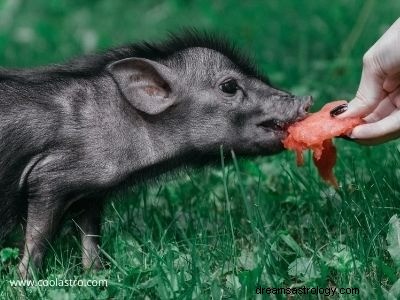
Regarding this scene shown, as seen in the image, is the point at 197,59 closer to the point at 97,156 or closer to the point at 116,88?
the point at 116,88

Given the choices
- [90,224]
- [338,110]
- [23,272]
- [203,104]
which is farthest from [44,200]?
[338,110]

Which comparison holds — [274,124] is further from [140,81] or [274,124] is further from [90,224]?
[90,224]

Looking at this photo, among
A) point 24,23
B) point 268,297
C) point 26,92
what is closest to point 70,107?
point 26,92

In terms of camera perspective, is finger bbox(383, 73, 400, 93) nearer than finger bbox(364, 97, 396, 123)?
Yes

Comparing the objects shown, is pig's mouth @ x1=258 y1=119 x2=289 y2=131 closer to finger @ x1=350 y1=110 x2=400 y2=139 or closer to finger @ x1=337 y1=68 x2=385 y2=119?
finger @ x1=337 y1=68 x2=385 y2=119

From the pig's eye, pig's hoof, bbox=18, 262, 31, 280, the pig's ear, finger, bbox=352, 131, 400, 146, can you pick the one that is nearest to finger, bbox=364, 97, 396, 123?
finger, bbox=352, 131, 400, 146

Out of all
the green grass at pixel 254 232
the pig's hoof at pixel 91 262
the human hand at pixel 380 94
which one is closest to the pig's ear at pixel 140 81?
the green grass at pixel 254 232
